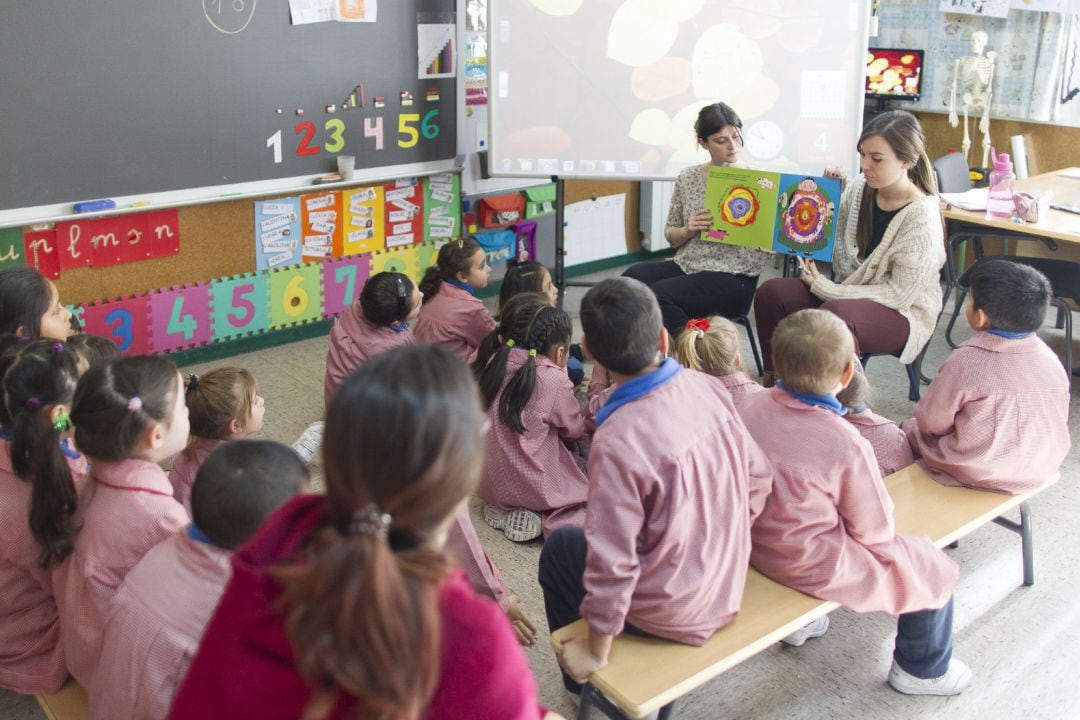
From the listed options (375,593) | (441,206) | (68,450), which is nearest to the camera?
(375,593)

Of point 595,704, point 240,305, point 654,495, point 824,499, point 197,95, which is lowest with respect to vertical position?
point 595,704

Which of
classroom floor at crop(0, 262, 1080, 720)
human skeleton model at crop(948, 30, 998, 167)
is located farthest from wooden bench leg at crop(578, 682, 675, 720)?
human skeleton model at crop(948, 30, 998, 167)

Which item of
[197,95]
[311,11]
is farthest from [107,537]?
[311,11]

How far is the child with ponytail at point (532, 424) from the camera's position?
2898mm

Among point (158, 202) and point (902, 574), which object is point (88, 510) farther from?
point (158, 202)

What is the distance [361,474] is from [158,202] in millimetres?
3192

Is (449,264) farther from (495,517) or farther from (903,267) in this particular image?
(903,267)

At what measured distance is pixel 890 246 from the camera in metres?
3.42

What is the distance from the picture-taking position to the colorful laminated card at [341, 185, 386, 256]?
14.6ft

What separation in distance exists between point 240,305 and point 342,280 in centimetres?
48

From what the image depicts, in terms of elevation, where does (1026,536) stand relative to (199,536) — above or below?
below

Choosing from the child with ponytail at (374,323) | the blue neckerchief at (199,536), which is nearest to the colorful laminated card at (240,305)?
the child with ponytail at (374,323)

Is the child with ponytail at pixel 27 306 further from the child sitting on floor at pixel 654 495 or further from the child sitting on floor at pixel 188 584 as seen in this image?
the child sitting on floor at pixel 654 495

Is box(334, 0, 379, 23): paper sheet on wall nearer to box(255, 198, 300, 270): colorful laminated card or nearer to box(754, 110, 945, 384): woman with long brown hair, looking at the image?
box(255, 198, 300, 270): colorful laminated card
